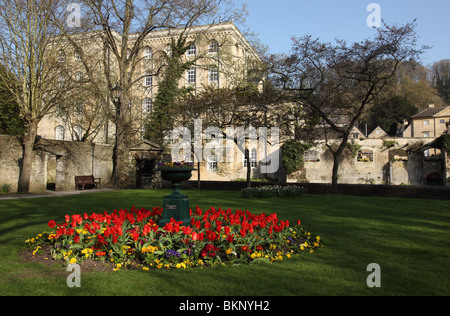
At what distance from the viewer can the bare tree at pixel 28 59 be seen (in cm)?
1844

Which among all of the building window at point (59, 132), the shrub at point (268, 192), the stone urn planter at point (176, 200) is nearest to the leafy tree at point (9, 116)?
the shrub at point (268, 192)

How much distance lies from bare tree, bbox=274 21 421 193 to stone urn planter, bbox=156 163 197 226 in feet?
37.2

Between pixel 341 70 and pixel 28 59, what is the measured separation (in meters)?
16.4

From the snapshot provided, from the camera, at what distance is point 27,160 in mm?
19297

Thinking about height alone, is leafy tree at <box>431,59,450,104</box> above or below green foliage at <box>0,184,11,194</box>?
above

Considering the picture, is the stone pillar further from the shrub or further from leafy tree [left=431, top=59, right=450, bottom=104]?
leafy tree [left=431, top=59, right=450, bottom=104]

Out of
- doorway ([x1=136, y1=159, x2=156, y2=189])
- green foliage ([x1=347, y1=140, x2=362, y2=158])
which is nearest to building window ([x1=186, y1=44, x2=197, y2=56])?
doorway ([x1=136, y1=159, x2=156, y2=189])

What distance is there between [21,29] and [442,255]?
20951 millimetres

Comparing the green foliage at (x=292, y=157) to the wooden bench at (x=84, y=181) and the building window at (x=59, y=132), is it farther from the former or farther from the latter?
the building window at (x=59, y=132)

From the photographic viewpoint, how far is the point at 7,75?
1881 centimetres

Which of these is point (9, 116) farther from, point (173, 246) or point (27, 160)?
point (173, 246)

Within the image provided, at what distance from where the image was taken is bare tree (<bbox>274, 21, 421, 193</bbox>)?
642 inches
